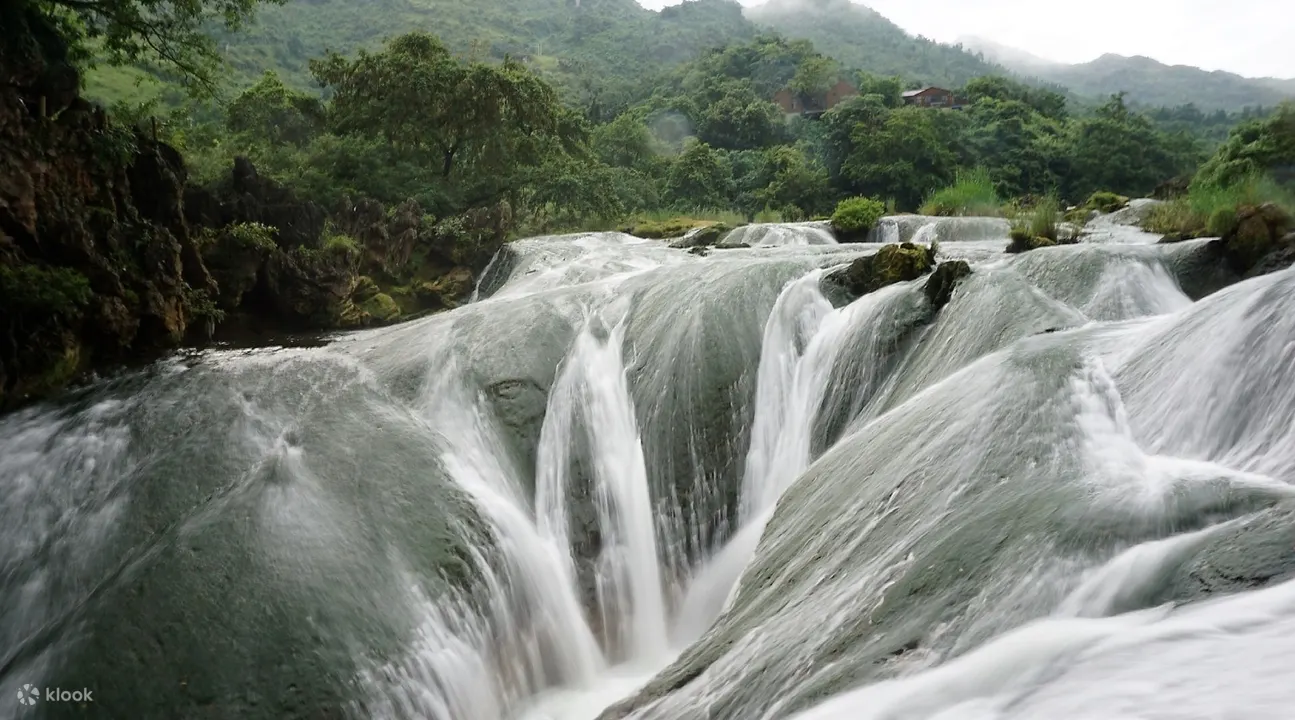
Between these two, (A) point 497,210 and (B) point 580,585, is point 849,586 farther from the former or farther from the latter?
(A) point 497,210

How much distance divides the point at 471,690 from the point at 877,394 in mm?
3897

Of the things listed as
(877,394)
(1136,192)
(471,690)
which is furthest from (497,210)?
(1136,192)

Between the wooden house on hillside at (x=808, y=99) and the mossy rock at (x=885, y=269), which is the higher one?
the wooden house on hillside at (x=808, y=99)

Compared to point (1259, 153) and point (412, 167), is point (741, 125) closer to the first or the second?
point (412, 167)

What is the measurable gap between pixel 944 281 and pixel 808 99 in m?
58.5

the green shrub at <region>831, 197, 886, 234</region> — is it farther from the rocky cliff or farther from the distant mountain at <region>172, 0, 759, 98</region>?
the distant mountain at <region>172, 0, 759, 98</region>

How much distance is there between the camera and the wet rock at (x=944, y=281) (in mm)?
6508

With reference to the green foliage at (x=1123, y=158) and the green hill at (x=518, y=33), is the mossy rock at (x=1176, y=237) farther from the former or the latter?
the green hill at (x=518, y=33)

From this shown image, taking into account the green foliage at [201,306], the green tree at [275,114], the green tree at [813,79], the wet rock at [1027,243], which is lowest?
the wet rock at [1027,243]

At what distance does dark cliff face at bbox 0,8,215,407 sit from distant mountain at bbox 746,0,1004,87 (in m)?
97.3

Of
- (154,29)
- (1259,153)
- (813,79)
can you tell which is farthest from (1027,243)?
(813,79)

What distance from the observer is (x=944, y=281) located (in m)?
Answer: 6.59

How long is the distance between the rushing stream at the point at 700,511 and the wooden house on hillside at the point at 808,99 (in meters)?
55.3

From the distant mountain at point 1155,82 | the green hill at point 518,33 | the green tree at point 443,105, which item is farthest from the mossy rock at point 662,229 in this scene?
the distant mountain at point 1155,82
